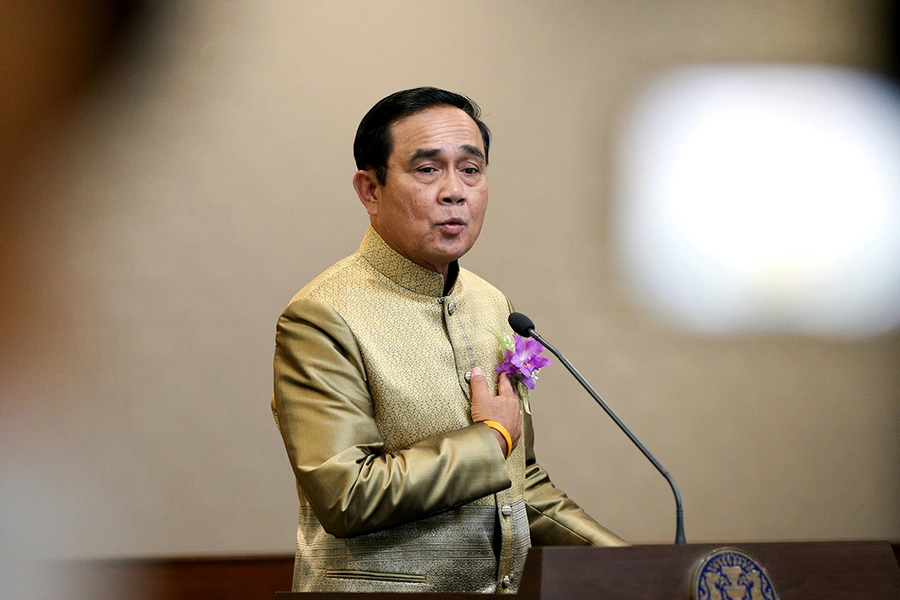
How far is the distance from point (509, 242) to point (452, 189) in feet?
6.37

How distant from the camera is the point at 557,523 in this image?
Answer: 207 centimetres

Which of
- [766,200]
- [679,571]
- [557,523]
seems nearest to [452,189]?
[557,523]

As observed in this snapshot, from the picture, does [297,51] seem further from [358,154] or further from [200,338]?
[358,154]

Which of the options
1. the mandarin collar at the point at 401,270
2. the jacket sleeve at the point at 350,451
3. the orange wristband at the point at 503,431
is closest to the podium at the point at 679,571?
the jacket sleeve at the point at 350,451

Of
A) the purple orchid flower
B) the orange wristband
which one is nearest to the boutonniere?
the purple orchid flower

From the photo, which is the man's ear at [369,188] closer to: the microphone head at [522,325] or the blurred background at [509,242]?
the microphone head at [522,325]

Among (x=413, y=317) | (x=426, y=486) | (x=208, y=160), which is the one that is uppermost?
(x=208, y=160)

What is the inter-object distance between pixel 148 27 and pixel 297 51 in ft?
1.93

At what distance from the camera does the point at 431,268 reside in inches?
82.7

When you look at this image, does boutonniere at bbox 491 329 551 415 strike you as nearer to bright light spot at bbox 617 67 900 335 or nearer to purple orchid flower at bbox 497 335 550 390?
purple orchid flower at bbox 497 335 550 390

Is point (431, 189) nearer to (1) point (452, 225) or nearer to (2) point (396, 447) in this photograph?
(1) point (452, 225)

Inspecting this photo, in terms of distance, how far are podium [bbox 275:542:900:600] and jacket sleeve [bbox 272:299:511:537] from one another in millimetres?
253

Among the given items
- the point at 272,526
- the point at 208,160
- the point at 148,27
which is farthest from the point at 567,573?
the point at 148,27

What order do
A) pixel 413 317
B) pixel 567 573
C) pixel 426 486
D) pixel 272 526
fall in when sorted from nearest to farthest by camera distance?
1. pixel 567 573
2. pixel 426 486
3. pixel 413 317
4. pixel 272 526
